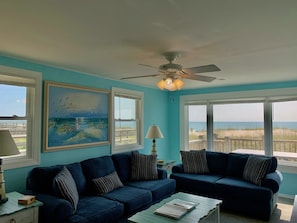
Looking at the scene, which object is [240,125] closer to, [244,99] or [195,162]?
[244,99]

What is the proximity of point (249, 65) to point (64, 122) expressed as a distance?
3.03 meters

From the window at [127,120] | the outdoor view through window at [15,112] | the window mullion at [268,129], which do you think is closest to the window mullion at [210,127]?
the window mullion at [268,129]

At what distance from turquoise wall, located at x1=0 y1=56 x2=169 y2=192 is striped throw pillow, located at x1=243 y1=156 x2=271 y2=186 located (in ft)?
7.46

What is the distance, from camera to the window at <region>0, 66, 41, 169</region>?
3.09 meters

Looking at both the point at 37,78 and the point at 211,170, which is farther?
the point at 211,170

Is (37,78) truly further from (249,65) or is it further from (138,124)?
(249,65)

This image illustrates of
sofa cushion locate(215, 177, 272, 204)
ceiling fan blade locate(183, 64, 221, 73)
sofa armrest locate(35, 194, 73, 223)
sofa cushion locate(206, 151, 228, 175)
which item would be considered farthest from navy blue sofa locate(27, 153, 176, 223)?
ceiling fan blade locate(183, 64, 221, 73)

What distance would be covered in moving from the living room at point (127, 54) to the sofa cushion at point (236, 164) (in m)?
1.00

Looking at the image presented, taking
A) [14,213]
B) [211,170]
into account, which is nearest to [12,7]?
[14,213]

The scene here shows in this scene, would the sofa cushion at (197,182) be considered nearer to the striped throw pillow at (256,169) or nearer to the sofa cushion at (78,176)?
the striped throw pillow at (256,169)

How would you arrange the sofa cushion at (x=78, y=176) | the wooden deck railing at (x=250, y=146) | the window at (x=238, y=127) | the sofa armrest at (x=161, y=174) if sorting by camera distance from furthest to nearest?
1. the window at (x=238, y=127)
2. the wooden deck railing at (x=250, y=146)
3. the sofa armrest at (x=161, y=174)
4. the sofa cushion at (x=78, y=176)

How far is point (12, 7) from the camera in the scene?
1755mm

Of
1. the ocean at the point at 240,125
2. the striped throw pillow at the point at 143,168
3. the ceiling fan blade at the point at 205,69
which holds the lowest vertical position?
the striped throw pillow at the point at 143,168

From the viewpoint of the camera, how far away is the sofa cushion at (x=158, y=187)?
12.0ft
